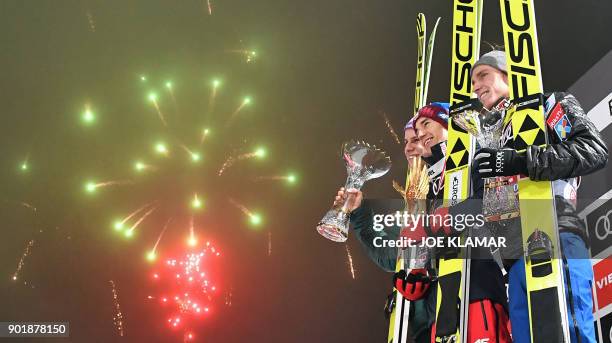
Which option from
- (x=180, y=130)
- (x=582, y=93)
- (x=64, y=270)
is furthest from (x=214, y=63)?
(x=582, y=93)

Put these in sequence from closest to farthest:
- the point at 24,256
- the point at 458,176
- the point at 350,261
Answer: the point at 458,176 → the point at 350,261 → the point at 24,256

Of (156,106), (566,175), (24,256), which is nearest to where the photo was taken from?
(566,175)

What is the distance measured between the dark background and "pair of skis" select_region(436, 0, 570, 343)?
1.94 meters

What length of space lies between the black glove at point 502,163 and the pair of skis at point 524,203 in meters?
0.09

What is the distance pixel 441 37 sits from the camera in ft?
14.0

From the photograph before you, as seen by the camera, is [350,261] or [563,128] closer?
[563,128]

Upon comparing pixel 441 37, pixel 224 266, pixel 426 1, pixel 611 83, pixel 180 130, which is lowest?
pixel 224 266

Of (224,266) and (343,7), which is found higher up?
(343,7)

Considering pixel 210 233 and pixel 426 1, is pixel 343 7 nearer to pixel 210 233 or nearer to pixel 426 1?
pixel 426 1

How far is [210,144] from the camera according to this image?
471cm

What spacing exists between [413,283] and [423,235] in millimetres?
213

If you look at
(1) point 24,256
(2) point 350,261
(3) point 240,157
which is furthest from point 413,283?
(1) point 24,256

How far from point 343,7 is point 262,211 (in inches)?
64.4

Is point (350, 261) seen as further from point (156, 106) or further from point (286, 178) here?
point (156, 106)
